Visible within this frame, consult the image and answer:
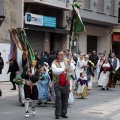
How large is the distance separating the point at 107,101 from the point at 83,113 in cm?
304

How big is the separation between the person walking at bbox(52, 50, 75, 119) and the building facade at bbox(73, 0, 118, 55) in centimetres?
2029

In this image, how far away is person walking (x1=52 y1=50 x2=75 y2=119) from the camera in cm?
1032

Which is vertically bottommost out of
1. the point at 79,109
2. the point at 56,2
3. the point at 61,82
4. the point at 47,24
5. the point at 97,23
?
the point at 79,109

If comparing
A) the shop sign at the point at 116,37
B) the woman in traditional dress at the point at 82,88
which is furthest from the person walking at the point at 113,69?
the shop sign at the point at 116,37

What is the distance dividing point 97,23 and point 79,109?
22908mm

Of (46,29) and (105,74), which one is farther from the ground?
(46,29)

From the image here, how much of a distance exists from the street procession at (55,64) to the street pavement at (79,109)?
1.1 inches

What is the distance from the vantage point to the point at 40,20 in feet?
86.5

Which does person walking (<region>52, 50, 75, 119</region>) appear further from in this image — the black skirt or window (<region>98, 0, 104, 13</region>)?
window (<region>98, 0, 104, 13</region>)

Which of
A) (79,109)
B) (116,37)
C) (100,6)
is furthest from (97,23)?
(79,109)

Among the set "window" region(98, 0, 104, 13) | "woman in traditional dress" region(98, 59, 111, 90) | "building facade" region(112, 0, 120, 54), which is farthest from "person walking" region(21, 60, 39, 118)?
"building facade" region(112, 0, 120, 54)

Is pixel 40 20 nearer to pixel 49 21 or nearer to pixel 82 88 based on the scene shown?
pixel 49 21

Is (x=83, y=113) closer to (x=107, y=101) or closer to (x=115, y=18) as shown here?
(x=107, y=101)

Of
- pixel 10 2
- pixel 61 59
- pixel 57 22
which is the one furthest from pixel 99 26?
pixel 61 59
